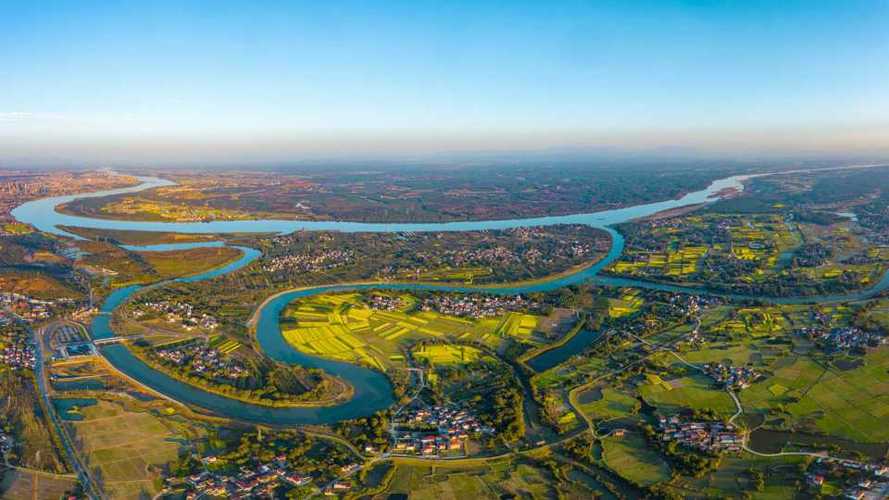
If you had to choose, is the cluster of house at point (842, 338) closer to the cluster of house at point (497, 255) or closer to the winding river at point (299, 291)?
the winding river at point (299, 291)

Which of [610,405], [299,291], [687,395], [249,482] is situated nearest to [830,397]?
[687,395]

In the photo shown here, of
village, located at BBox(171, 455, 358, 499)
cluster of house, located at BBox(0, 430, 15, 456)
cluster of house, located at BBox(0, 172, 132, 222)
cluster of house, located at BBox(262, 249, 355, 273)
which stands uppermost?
cluster of house, located at BBox(0, 172, 132, 222)

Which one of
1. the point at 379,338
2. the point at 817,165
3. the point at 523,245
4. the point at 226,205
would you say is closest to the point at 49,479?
the point at 379,338

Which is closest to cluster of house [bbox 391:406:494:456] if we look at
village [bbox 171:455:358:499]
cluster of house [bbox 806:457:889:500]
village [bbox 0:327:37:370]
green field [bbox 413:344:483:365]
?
village [bbox 171:455:358:499]

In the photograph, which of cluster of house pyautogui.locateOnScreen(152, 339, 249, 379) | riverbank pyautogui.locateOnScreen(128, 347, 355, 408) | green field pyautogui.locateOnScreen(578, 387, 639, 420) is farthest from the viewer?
cluster of house pyautogui.locateOnScreen(152, 339, 249, 379)

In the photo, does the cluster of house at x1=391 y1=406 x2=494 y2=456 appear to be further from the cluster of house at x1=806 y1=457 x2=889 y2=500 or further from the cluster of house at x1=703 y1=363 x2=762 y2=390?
the cluster of house at x1=703 y1=363 x2=762 y2=390

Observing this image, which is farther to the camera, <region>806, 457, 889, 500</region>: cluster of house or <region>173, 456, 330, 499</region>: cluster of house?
<region>173, 456, 330, 499</region>: cluster of house

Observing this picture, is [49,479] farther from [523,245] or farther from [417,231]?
[417,231]
